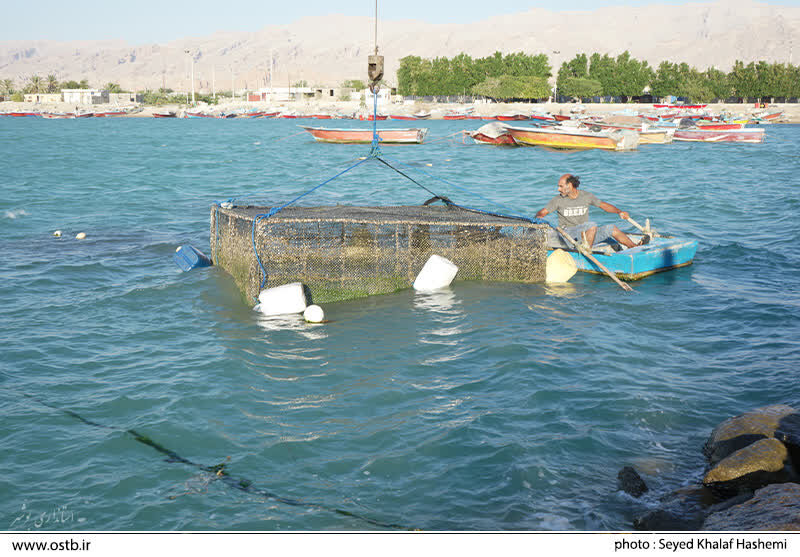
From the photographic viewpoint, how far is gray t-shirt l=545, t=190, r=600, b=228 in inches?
443

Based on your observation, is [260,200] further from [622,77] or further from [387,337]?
[622,77]

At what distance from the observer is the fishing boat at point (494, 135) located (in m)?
41.7

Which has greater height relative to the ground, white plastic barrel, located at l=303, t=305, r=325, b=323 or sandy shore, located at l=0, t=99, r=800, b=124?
sandy shore, located at l=0, t=99, r=800, b=124

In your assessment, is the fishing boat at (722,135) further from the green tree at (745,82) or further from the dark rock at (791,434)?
the green tree at (745,82)

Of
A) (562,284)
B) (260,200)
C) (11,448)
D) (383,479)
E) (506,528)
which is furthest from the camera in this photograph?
(260,200)

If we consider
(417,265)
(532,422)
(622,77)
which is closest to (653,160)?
(417,265)

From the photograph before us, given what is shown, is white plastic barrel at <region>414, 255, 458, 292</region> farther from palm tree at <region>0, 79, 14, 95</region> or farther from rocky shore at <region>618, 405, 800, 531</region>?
palm tree at <region>0, 79, 14, 95</region>

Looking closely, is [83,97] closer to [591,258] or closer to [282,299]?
[282,299]

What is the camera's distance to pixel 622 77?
350 feet

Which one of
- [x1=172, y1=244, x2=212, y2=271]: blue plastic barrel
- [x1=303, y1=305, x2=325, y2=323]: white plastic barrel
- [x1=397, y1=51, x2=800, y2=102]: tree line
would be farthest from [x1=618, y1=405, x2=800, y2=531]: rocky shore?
[x1=397, y1=51, x2=800, y2=102]: tree line

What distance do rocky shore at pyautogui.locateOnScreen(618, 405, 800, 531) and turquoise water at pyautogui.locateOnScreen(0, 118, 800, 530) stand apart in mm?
216

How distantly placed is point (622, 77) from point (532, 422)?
362 ft

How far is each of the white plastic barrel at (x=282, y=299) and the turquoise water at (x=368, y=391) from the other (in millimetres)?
370

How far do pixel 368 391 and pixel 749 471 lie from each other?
3.53 metres
